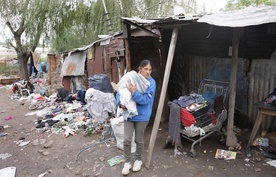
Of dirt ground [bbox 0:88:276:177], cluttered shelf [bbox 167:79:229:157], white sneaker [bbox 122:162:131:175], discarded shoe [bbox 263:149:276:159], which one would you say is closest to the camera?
white sneaker [bbox 122:162:131:175]

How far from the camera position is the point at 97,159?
4133 millimetres

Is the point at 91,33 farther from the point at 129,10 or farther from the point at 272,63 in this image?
the point at 272,63

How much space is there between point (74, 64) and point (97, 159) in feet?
21.8

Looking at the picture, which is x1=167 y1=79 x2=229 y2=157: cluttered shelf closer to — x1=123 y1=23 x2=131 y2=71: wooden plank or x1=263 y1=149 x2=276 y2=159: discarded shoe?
x1=263 y1=149 x2=276 y2=159: discarded shoe

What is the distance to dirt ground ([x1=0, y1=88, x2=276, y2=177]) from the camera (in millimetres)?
3562

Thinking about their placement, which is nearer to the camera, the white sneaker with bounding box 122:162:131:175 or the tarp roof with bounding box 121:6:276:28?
the tarp roof with bounding box 121:6:276:28

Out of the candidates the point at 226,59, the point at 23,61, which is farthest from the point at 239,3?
the point at 23,61

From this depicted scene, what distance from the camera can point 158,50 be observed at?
5637 mm

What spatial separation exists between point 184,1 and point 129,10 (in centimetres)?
270

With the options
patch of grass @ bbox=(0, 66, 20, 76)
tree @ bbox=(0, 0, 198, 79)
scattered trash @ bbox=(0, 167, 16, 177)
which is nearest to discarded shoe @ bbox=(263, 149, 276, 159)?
scattered trash @ bbox=(0, 167, 16, 177)

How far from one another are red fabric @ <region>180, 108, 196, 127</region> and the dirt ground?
67 cm

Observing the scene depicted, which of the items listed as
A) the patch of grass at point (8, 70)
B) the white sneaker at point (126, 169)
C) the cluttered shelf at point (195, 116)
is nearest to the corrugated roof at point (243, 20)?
the cluttered shelf at point (195, 116)

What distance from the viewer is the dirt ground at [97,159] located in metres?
3.56

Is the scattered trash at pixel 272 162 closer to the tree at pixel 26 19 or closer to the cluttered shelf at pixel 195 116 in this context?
the cluttered shelf at pixel 195 116
